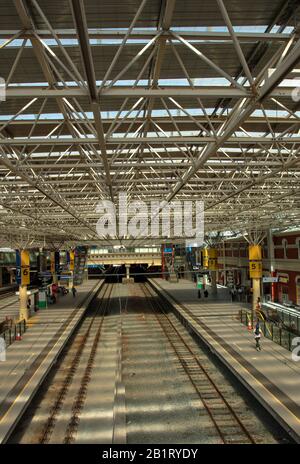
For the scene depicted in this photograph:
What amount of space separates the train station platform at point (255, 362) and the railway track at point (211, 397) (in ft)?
3.01

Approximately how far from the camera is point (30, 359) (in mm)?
16297

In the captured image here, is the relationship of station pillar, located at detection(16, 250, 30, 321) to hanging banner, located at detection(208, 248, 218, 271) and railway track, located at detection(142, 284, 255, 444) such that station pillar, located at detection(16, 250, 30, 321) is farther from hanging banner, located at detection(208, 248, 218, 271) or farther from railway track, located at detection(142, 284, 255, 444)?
hanging banner, located at detection(208, 248, 218, 271)

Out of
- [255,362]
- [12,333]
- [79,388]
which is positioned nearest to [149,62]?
[255,362]

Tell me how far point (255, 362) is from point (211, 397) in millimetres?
2346

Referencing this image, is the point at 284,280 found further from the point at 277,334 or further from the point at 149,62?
the point at 149,62

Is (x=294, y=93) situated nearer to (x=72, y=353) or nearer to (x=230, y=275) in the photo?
(x=72, y=353)

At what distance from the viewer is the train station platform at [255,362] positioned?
1076 centimetres

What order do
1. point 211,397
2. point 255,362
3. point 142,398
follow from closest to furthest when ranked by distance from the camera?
1. point 142,398
2. point 211,397
3. point 255,362

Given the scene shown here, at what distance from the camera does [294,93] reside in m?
7.10

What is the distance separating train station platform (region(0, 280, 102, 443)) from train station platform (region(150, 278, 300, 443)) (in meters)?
6.94

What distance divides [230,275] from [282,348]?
31734mm

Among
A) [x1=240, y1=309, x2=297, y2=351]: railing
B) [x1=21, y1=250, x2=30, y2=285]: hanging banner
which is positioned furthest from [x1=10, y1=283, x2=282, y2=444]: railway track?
[x1=21, y1=250, x2=30, y2=285]: hanging banner

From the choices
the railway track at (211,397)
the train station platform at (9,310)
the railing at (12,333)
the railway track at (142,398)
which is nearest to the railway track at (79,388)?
the railway track at (142,398)
